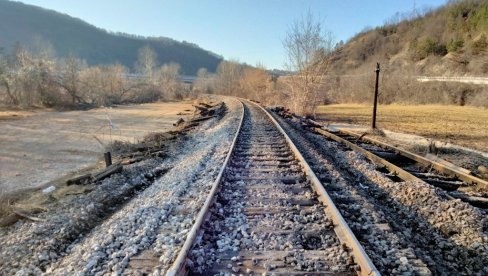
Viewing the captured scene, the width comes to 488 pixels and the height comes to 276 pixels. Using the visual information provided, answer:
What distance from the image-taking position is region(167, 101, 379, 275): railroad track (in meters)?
3.58

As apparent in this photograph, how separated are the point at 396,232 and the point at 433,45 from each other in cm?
8447

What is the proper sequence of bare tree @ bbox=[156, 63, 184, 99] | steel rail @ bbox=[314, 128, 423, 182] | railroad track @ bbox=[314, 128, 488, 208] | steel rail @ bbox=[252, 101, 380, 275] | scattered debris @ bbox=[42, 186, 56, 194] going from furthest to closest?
bare tree @ bbox=[156, 63, 184, 99] → scattered debris @ bbox=[42, 186, 56, 194] → steel rail @ bbox=[314, 128, 423, 182] → railroad track @ bbox=[314, 128, 488, 208] → steel rail @ bbox=[252, 101, 380, 275]

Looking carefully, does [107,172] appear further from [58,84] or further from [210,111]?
[58,84]

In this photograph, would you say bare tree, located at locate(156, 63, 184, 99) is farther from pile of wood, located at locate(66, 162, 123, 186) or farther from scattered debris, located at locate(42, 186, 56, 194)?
pile of wood, located at locate(66, 162, 123, 186)

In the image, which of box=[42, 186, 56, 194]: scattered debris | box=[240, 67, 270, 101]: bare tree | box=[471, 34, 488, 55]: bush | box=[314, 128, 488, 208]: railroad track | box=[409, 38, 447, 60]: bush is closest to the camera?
box=[314, 128, 488, 208]: railroad track

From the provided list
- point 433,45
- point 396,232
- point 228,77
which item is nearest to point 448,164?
point 396,232

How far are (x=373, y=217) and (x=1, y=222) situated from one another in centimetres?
641

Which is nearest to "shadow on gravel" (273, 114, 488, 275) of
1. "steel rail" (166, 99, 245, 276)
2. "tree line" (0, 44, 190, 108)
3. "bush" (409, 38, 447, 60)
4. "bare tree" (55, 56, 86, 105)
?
"steel rail" (166, 99, 245, 276)

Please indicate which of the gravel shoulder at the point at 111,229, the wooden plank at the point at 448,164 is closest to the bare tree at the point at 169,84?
the gravel shoulder at the point at 111,229

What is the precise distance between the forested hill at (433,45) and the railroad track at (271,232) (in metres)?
22.4

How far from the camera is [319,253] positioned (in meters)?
3.84

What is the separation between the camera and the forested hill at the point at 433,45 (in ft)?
196

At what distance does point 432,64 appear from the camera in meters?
67.4

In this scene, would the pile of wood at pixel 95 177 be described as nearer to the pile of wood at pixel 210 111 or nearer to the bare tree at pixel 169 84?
the pile of wood at pixel 210 111
